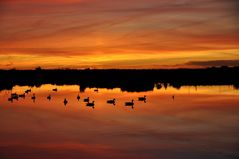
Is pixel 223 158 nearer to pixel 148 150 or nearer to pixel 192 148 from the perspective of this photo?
pixel 192 148

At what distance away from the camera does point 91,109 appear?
1686 inches

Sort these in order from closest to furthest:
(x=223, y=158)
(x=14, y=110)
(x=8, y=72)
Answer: (x=223, y=158), (x=14, y=110), (x=8, y=72)

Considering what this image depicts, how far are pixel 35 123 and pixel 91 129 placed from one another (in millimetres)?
5646

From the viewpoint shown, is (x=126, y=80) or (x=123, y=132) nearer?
(x=123, y=132)

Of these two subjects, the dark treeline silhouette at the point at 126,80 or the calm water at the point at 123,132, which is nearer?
the calm water at the point at 123,132

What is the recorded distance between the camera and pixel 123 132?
27.3 m

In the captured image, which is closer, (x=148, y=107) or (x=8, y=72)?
(x=148, y=107)

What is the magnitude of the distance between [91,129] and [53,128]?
8.50 feet

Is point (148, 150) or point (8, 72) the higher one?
point (8, 72)

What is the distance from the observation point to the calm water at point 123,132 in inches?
839

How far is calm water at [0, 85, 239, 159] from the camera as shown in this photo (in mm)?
21312

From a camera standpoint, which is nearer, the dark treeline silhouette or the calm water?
the calm water

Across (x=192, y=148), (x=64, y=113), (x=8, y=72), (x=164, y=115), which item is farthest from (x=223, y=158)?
(x=8, y=72)

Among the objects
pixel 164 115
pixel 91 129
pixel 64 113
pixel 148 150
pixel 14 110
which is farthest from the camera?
pixel 14 110
